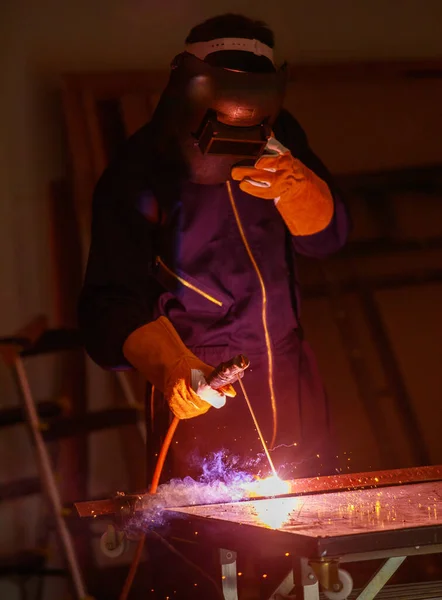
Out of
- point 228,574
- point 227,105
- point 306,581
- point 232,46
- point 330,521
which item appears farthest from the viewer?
point 232,46

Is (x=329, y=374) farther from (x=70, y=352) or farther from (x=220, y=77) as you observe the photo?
(x=220, y=77)

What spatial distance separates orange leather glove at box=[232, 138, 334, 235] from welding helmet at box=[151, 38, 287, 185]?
Answer: 0.08m

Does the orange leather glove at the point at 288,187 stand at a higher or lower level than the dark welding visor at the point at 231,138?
lower

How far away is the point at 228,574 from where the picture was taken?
4.02ft

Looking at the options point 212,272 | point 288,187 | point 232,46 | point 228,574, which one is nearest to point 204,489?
point 228,574

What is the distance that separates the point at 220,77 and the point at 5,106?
1207mm

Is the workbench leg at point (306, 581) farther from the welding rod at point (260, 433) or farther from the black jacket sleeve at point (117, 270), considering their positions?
the black jacket sleeve at point (117, 270)

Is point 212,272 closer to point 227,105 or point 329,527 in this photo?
point 227,105

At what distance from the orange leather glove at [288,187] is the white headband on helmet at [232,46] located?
0.68ft

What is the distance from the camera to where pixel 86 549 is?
94.0 inches

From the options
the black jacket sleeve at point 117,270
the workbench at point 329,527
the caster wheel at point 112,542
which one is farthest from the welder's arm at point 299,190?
the caster wheel at point 112,542

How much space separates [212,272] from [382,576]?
80 cm

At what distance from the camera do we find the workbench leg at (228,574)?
4.00 ft

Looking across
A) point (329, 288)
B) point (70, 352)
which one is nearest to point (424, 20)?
point (329, 288)
